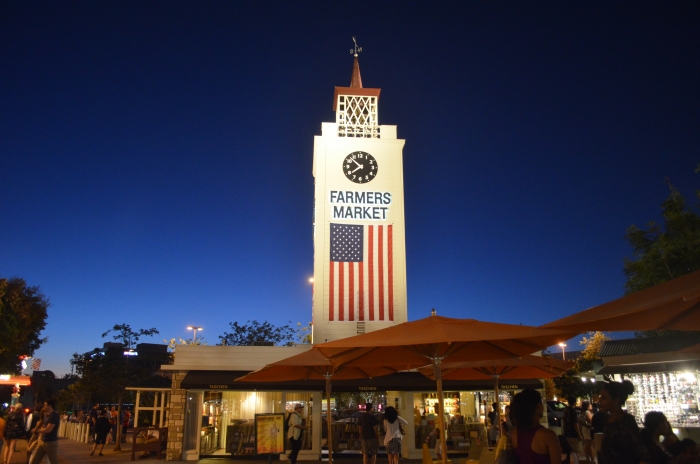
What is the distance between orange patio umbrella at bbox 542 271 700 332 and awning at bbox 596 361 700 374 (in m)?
11.8

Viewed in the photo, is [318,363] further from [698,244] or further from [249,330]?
[249,330]

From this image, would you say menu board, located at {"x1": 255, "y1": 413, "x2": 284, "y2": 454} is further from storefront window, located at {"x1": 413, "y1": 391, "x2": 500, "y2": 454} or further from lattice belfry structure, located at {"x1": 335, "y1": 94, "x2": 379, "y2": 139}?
lattice belfry structure, located at {"x1": 335, "y1": 94, "x2": 379, "y2": 139}

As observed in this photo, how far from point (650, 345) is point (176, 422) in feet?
50.3

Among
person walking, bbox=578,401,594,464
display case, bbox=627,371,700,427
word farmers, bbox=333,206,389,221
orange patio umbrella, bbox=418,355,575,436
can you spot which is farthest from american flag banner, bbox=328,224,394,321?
orange patio umbrella, bbox=418,355,575,436

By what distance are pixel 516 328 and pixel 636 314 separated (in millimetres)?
2043

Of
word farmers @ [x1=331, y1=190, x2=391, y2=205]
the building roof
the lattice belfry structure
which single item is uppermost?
the lattice belfry structure

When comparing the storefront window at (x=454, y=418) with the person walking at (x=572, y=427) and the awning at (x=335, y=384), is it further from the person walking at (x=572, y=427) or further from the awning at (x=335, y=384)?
the person walking at (x=572, y=427)

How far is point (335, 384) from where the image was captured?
17.6 metres

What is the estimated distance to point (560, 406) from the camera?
1067 inches

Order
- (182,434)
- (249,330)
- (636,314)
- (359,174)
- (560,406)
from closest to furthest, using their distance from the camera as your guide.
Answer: (636,314) → (182,434) → (359,174) → (560,406) → (249,330)

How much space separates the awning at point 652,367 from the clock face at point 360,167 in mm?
11343

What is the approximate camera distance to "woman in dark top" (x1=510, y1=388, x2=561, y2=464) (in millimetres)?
3898

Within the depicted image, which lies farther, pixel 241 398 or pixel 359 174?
pixel 359 174

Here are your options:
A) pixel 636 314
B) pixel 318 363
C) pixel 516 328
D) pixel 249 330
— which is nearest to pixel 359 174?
pixel 318 363
